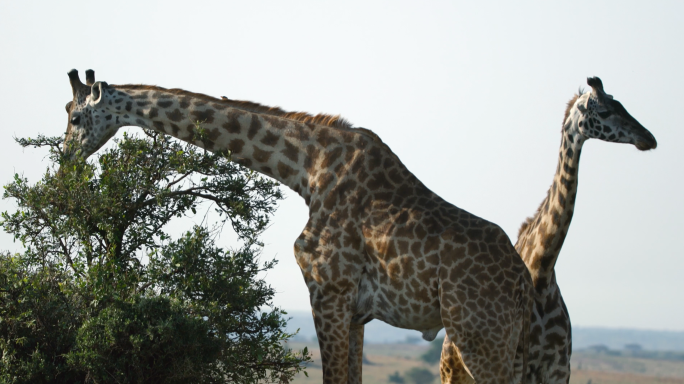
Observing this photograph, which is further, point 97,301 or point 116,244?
point 116,244

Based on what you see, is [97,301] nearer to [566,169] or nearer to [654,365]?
[566,169]

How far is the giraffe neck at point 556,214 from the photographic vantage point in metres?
10.6

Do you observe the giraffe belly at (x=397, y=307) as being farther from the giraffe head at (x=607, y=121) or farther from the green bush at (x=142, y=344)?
the giraffe head at (x=607, y=121)

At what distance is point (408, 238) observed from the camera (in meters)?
10.0

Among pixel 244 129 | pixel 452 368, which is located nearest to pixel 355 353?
pixel 452 368

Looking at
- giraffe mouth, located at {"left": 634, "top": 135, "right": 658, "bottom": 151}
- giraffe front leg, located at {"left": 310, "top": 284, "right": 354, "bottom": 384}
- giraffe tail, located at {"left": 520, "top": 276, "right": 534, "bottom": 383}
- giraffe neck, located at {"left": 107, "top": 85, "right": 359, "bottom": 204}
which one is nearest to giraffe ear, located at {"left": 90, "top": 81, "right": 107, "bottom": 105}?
giraffe neck, located at {"left": 107, "top": 85, "right": 359, "bottom": 204}

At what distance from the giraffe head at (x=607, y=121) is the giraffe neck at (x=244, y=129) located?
113 inches

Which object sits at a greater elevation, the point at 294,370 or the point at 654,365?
the point at 654,365

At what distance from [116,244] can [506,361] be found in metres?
5.02

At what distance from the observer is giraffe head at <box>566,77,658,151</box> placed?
9.98 metres

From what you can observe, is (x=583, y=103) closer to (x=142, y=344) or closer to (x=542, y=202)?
(x=542, y=202)

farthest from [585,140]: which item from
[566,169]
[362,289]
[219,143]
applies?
[219,143]

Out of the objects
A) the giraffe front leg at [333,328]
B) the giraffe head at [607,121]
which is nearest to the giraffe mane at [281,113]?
the giraffe front leg at [333,328]

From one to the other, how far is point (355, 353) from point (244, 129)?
10.7 feet
